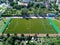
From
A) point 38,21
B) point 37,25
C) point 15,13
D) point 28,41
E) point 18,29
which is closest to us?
point 28,41

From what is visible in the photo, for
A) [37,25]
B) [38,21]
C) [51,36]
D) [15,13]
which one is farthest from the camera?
[15,13]

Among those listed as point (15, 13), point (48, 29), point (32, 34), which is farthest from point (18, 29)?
point (15, 13)

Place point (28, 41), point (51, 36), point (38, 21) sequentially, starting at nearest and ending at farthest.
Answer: point (28, 41) → point (51, 36) → point (38, 21)

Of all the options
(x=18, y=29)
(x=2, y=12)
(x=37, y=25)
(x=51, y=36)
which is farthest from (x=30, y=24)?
(x=2, y=12)

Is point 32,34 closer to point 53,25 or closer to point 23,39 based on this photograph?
point 23,39

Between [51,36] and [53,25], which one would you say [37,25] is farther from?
[51,36]

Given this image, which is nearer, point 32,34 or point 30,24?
point 32,34
